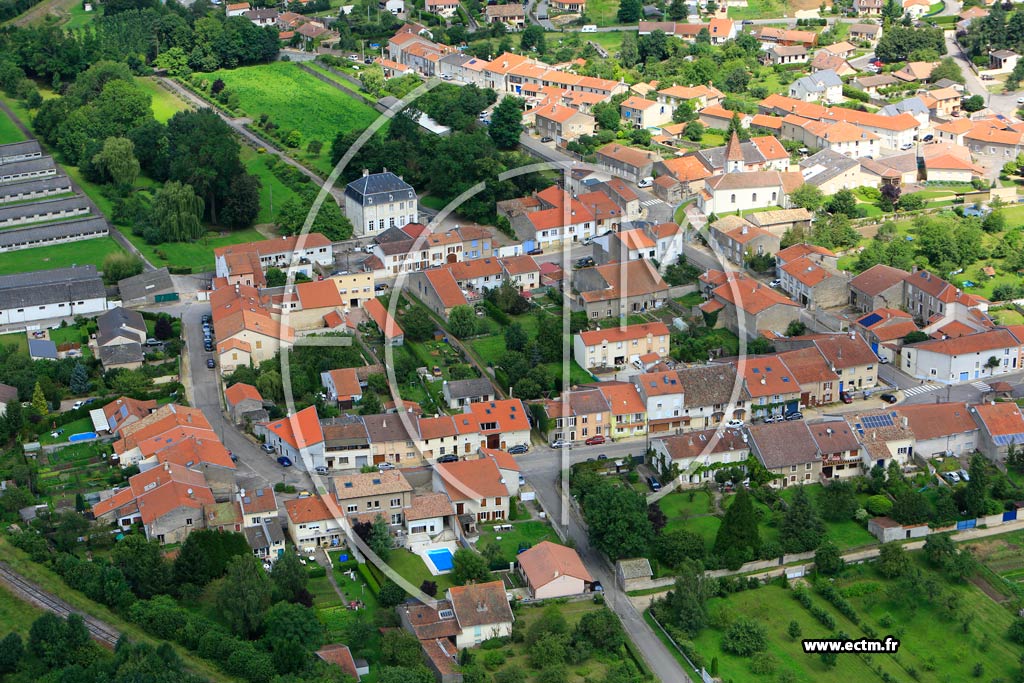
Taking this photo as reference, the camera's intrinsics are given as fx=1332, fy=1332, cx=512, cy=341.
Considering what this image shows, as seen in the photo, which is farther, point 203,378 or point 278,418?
point 203,378

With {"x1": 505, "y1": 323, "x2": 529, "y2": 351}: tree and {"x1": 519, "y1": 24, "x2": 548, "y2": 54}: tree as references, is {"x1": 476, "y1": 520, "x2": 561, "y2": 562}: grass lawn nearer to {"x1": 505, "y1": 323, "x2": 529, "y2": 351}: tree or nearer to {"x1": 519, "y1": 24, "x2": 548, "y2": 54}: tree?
{"x1": 505, "y1": 323, "x2": 529, "y2": 351}: tree

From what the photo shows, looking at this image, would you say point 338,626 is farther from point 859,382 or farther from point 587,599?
point 859,382

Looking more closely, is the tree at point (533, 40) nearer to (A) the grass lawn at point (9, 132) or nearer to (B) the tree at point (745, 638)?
(A) the grass lawn at point (9, 132)

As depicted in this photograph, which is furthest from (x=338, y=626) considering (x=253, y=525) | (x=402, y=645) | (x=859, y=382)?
(x=859, y=382)

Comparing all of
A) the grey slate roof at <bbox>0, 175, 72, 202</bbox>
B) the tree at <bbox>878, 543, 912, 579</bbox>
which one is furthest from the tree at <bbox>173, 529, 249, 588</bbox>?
the grey slate roof at <bbox>0, 175, 72, 202</bbox>

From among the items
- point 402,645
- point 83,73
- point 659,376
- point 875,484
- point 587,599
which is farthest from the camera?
point 83,73

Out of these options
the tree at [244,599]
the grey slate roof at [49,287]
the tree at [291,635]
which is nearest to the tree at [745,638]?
the tree at [291,635]

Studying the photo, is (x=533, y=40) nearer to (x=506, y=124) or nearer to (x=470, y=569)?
(x=506, y=124)
